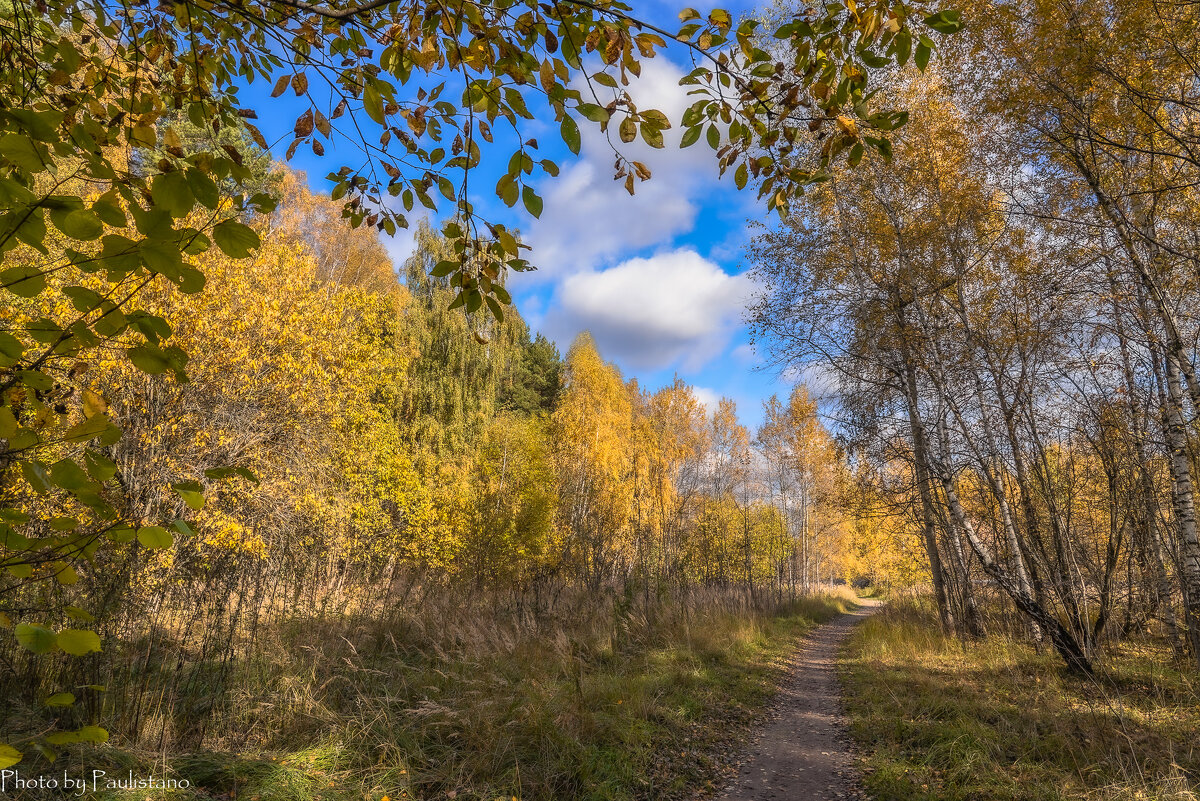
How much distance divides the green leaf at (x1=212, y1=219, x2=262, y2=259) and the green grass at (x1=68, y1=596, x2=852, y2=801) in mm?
3288

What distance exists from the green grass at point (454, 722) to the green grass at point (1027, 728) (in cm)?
139

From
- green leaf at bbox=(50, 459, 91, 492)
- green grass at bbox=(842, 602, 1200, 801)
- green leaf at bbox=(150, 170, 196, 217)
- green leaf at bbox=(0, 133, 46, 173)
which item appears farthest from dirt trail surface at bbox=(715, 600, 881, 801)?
green leaf at bbox=(0, 133, 46, 173)

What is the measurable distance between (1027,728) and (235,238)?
20.0ft

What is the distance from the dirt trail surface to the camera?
4.00 m

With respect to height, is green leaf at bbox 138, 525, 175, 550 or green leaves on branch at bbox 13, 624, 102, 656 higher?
green leaf at bbox 138, 525, 175, 550

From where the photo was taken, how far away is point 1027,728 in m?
4.19

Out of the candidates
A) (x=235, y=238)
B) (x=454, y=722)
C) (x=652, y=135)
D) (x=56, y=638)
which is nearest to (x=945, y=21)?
(x=652, y=135)

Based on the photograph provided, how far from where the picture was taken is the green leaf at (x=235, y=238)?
1007 mm

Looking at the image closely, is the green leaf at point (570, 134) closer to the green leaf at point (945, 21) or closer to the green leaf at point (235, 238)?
the green leaf at point (235, 238)

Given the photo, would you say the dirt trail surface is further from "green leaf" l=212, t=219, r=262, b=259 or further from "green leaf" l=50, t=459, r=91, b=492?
"green leaf" l=212, t=219, r=262, b=259

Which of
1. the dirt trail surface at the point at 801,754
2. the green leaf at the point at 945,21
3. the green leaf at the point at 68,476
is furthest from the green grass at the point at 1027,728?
the green leaf at the point at 68,476

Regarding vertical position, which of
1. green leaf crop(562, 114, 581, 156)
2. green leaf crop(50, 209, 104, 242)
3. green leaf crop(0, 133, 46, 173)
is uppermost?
green leaf crop(562, 114, 581, 156)

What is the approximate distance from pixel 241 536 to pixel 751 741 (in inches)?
271

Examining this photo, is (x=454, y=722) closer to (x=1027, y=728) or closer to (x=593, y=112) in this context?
(x=593, y=112)
